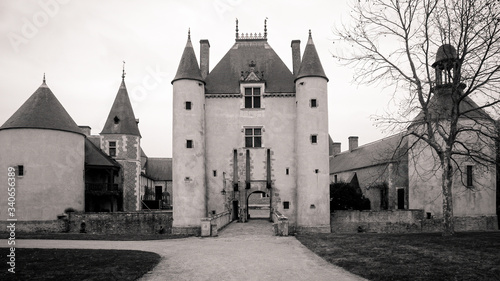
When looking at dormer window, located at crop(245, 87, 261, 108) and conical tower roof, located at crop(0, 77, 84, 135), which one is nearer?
conical tower roof, located at crop(0, 77, 84, 135)

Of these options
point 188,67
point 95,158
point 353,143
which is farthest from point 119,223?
point 353,143

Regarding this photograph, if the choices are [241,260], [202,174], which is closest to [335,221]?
[202,174]

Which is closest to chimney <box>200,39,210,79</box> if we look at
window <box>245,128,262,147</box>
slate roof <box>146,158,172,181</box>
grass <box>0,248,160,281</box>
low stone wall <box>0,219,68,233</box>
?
window <box>245,128,262,147</box>

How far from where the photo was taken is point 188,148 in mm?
25453

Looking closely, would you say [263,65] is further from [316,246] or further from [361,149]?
[361,149]

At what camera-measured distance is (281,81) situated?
28.1m

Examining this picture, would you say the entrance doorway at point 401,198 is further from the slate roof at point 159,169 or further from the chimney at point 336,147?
the slate roof at point 159,169

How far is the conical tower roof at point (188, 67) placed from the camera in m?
25.9

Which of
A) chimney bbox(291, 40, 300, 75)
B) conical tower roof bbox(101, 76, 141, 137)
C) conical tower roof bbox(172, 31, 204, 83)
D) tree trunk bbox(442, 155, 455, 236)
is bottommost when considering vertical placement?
tree trunk bbox(442, 155, 455, 236)

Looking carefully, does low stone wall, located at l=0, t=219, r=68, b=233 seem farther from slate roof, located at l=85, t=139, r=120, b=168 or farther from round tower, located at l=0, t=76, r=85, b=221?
slate roof, located at l=85, t=139, r=120, b=168

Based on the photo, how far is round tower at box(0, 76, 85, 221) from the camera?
2505cm

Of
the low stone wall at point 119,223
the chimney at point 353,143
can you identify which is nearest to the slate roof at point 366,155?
the chimney at point 353,143

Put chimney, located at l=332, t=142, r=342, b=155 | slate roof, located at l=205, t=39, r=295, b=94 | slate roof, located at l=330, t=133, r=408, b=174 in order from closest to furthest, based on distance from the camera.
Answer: slate roof, located at l=205, t=39, r=295, b=94, slate roof, located at l=330, t=133, r=408, b=174, chimney, located at l=332, t=142, r=342, b=155

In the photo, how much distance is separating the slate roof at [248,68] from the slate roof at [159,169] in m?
25.6
